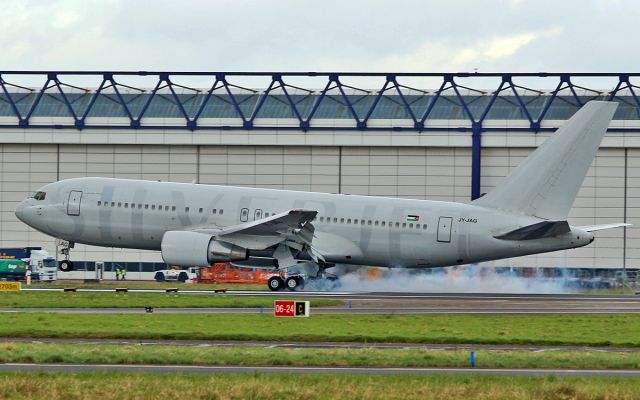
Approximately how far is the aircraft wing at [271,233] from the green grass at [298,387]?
34488 mm

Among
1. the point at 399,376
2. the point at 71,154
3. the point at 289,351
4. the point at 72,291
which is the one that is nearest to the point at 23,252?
the point at 71,154

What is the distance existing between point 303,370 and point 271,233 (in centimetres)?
3388

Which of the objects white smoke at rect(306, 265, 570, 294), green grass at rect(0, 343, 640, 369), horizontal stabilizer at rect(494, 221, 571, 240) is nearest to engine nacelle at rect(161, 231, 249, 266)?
white smoke at rect(306, 265, 570, 294)

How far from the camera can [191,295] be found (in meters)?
57.1

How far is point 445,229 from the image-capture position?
2496 inches

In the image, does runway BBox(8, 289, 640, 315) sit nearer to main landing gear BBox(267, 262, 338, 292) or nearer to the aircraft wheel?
main landing gear BBox(267, 262, 338, 292)

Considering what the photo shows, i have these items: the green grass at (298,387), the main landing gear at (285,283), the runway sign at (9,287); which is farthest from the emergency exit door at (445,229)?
the green grass at (298,387)

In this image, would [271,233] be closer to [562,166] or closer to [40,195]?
[40,195]

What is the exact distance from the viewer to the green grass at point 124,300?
50219 mm

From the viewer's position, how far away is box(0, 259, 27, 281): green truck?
82.6 meters

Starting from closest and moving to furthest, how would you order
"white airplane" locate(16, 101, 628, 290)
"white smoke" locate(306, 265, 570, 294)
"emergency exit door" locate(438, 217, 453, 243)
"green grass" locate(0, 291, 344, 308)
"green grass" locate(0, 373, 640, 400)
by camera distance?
"green grass" locate(0, 373, 640, 400) < "green grass" locate(0, 291, 344, 308) < "white airplane" locate(16, 101, 628, 290) < "emergency exit door" locate(438, 217, 453, 243) < "white smoke" locate(306, 265, 570, 294)

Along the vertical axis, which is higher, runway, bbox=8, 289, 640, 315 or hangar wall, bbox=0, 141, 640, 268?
hangar wall, bbox=0, 141, 640, 268

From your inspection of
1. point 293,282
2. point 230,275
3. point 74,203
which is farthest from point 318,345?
point 230,275

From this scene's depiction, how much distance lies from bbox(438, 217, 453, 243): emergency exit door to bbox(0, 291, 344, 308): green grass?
11544 millimetres
